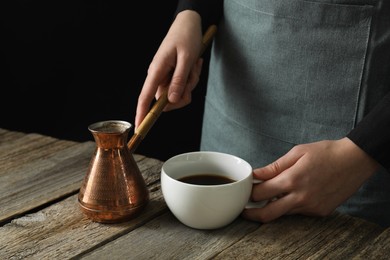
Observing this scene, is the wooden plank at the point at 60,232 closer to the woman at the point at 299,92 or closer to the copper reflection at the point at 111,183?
the copper reflection at the point at 111,183

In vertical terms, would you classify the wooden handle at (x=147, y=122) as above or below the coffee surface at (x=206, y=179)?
above

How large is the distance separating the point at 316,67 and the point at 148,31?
1.06 meters

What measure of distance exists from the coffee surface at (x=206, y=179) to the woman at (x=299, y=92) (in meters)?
0.06

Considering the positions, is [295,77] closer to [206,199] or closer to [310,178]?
[310,178]

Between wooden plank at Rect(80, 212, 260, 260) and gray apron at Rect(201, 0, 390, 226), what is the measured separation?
14.2 inches

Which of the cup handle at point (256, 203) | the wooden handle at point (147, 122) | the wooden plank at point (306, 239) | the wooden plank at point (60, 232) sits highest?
the wooden handle at point (147, 122)

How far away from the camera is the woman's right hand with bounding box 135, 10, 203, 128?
122 cm

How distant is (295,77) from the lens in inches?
49.5

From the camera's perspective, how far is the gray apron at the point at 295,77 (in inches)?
46.9

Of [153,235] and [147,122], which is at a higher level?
[147,122]

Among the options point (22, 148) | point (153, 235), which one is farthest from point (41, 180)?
point (153, 235)

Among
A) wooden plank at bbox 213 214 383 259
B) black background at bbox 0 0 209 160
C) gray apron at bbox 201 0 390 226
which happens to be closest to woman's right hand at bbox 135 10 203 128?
gray apron at bbox 201 0 390 226

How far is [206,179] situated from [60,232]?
10.3 inches

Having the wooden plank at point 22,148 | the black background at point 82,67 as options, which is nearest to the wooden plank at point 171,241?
the wooden plank at point 22,148
